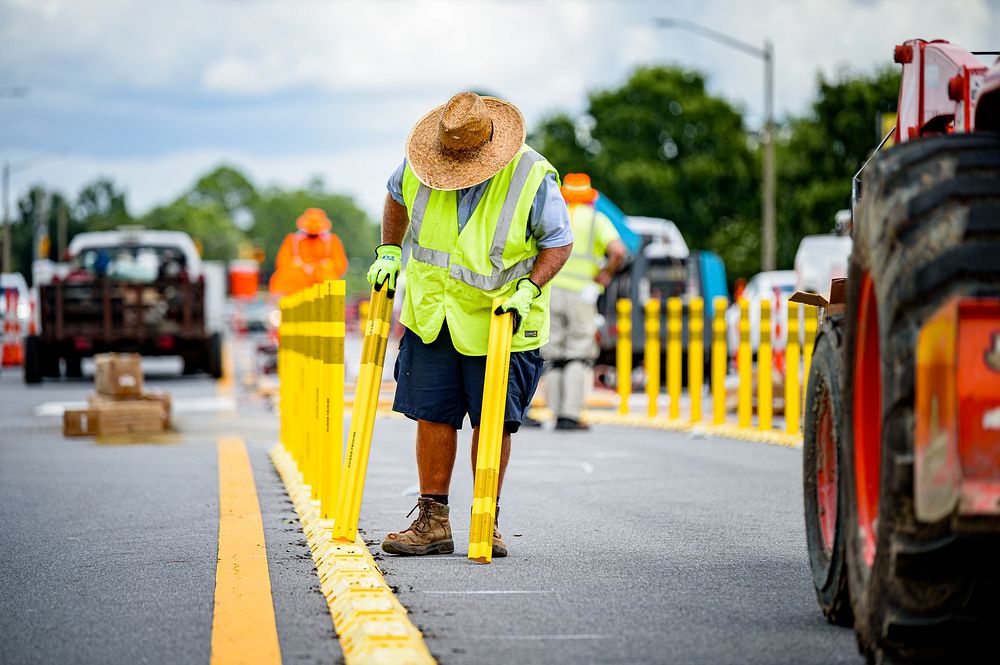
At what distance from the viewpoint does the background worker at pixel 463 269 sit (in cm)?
681

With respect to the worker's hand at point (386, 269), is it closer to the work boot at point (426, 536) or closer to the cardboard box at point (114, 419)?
the work boot at point (426, 536)

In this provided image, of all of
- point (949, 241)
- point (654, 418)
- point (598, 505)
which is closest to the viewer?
point (949, 241)

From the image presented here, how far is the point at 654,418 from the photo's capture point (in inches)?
632

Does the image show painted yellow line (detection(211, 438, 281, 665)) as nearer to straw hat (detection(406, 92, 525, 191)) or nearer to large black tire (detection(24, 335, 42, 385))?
straw hat (detection(406, 92, 525, 191))

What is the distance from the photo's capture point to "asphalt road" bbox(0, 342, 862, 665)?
4.96 m

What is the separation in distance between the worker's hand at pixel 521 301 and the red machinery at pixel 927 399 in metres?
2.31

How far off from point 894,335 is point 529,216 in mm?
3207

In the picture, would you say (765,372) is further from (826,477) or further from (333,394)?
(826,477)

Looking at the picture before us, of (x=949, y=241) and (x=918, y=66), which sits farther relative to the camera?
(x=918, y=66)

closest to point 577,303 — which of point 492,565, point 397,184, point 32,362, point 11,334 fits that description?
point 397,184

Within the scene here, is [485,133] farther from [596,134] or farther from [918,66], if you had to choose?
[596,134]

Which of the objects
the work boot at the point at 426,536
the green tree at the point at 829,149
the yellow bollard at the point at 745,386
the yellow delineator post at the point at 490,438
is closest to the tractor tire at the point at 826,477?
the yellow delineator post at the point at 490,438

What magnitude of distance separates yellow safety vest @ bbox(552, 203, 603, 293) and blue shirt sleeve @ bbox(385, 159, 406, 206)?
286 inches

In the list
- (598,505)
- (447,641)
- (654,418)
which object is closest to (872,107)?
(654,418)
